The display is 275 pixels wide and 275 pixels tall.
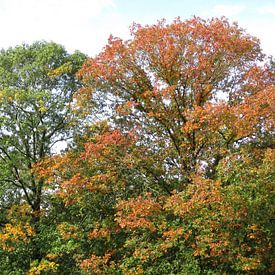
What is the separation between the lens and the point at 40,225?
16094 mm

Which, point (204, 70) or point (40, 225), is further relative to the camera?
point (40, 225)

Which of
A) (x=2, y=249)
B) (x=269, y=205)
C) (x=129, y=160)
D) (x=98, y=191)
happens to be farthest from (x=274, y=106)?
(x=2, y=249)

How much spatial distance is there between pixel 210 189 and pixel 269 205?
161 centimetres

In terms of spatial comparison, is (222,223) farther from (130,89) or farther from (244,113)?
(130,89)

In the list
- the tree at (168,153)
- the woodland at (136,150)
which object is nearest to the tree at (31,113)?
the woodland at (136,150)

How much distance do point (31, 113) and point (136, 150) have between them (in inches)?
175

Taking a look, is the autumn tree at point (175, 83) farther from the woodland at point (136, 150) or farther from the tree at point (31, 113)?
the tree at point (31, 113)

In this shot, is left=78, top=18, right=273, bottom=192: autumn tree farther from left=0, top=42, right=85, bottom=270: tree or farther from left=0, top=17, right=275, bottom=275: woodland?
left=0, top=42, right=85, bottom=270: tree

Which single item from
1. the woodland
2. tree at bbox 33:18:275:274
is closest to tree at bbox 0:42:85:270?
the woodland

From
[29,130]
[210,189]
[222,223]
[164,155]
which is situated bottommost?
[222,223]

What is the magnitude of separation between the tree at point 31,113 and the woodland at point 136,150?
0.14ft

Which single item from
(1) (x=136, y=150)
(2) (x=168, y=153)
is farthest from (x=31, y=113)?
(2) (x=168, y=153)

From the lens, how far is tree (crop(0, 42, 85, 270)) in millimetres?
16391

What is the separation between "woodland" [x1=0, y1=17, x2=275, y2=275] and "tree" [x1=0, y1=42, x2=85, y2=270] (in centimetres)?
4
